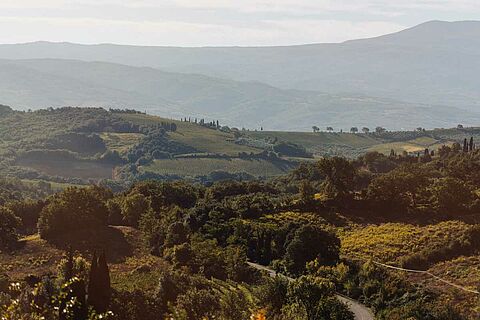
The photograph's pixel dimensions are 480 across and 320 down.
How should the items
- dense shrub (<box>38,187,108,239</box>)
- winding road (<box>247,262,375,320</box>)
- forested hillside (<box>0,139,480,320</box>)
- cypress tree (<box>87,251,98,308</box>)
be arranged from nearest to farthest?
cypress tree (<box>87,251,98,308</box>) → forested hillside (<box>0,139,480,320</box>) → winding road (<box>247,262,375,320</box>) → dense shrub (<box>38,187,108,239</box>)

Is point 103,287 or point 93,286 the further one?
point 103,287

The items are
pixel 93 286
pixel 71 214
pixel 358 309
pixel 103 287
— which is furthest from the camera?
pixel 71 214

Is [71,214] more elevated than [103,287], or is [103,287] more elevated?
[103,287]

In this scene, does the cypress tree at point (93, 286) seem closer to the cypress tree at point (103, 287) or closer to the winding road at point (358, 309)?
the cypress tree at point (103, 287)

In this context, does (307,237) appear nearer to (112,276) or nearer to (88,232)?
(112,276)

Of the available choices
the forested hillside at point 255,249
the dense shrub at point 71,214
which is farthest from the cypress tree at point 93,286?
the dense shrub at point 71,214

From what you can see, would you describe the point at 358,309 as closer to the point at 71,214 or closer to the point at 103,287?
the point at 103,287

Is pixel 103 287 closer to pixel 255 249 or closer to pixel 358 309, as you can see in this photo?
pixel 358 309

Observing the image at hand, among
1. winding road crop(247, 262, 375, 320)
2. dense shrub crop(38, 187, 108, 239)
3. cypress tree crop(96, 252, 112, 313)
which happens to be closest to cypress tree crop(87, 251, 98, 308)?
cypress tree crop(96, 252, 112, 313)

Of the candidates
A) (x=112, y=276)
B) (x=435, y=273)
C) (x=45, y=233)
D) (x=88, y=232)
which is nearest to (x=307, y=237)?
(x=435, y=273)

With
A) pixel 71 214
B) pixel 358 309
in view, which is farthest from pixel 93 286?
pixel 71 214

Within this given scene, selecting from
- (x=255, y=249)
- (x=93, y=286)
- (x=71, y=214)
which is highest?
(x=93, y=286)

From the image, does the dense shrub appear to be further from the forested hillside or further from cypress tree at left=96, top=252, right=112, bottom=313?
cypress tree at left=96, top=252, right=112, bottom=313

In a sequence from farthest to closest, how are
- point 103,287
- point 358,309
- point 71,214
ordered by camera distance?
1. point 71,214
2. point 358,309
3. point 103,287
